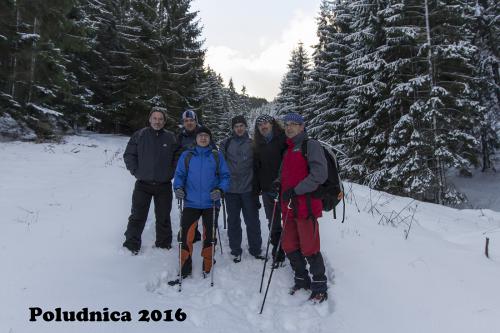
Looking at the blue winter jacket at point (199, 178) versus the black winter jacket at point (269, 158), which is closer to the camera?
the blue winter jacket at point (199, 178)

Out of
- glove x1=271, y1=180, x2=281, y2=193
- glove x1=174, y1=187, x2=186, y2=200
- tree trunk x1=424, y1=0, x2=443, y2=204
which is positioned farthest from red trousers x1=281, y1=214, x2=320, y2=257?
tree trunk x1=424, y1=0, x2=443, y2=204

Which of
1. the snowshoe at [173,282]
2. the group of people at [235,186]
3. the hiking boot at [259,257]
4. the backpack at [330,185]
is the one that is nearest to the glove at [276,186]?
the group of people at [235,186]

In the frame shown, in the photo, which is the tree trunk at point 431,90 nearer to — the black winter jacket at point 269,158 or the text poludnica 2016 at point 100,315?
the black winter jacket at point 269,158

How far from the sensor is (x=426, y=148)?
1462cm

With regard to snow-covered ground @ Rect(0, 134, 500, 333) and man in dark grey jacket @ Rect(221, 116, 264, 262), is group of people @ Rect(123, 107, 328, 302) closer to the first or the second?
man in dark grey jacket @ Rect(221, 116, 264, 262)

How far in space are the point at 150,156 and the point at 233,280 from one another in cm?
239

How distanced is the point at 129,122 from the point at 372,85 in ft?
50.0

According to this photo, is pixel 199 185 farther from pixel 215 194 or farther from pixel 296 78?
pixel 296 78

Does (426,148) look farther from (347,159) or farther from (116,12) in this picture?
(116,12)

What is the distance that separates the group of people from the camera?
457 centimetres

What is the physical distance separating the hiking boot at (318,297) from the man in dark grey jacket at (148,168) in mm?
2880

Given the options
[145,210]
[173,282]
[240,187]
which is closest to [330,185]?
[240,187]

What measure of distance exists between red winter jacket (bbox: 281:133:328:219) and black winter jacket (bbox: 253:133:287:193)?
0.72 m

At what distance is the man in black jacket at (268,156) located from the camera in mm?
5559
